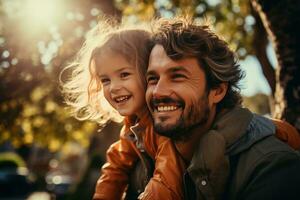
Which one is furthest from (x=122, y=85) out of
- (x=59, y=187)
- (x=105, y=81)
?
(x=59, y=187)

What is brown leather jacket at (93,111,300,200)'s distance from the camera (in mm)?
2949

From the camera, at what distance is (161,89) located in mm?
2945

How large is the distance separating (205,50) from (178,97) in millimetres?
380

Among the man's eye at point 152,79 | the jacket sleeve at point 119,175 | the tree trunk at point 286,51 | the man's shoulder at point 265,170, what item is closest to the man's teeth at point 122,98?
the jacket sleeve at point 119,175

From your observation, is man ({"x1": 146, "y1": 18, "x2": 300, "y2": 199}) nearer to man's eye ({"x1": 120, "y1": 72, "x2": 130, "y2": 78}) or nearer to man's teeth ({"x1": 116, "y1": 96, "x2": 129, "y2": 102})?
man's eye ({"x1": 120, "y1": 72, "x2": 130, "y2": 78})

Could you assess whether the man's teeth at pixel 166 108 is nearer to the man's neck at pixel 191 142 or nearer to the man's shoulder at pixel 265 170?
the man's neck at pixel 191 142

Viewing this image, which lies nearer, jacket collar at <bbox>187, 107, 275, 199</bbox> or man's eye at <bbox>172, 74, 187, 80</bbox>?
jacket collar at <bbox>187, 107, 275, 199</bbox>

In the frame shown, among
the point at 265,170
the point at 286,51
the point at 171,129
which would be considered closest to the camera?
the point at 265,170

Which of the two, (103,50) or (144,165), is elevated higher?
(103,50)

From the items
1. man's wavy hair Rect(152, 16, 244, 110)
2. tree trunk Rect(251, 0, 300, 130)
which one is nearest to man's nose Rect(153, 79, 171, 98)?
man's wavy hair Rect(152, 16, 244, 110)

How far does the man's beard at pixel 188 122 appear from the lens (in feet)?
9.48

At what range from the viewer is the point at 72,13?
13898 mm

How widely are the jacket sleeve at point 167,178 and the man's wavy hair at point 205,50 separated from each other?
446mm

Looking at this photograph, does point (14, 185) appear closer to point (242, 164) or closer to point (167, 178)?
point (167, 178)
